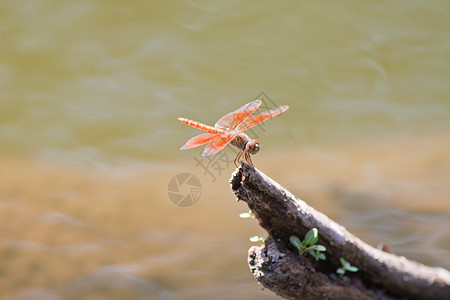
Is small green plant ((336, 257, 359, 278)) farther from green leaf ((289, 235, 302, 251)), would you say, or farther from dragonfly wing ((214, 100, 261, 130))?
dragonfly wing ((214, 100, 261, 130))

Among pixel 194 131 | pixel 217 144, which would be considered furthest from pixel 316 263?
pixel 194 131

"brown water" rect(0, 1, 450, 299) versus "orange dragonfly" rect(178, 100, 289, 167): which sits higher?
"brown water" rect(0, 1, 450, 299)

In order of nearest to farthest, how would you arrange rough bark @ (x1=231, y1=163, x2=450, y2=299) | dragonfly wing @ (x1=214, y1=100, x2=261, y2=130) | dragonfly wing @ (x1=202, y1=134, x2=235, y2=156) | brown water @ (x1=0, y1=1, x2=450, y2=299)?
1. rough bark @ (x1=231, y1=163, x2=450, y2=299)
2. dragonfly wing @ (x1=202, y1=134, x2=235, y2=156)
3. dragonfly wing @ (x1=214, y1=100, x2=261, y2=130)
4. brown water @ (x1=0, y1=1, x2=450, y2=299)

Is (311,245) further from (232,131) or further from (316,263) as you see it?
(232,131)

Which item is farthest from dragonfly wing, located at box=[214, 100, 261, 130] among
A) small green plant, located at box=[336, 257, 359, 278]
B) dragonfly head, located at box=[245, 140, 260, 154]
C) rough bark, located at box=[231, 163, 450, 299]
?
small green plant, located at box=[336, 257, 359, 278]

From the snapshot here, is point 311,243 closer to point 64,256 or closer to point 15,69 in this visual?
point 64,256

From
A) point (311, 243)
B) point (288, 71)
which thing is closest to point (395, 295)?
point (311, 243)

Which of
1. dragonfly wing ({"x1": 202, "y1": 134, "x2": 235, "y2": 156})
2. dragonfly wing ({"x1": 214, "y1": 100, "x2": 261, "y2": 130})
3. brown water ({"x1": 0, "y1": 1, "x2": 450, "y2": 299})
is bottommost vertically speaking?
dragonfly wing ({"x1": 202, "y1": 134, "x2": 235, "y2": 156})
